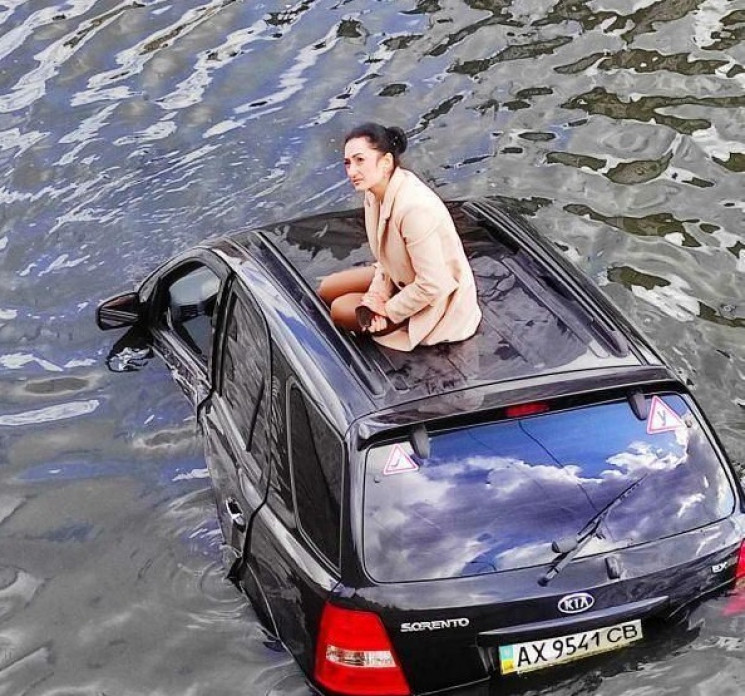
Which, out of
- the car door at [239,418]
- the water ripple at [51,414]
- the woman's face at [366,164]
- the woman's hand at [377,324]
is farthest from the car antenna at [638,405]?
the water ripple at [51,414]

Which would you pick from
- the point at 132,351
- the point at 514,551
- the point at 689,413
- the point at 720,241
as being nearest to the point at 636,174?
the point at 720,241

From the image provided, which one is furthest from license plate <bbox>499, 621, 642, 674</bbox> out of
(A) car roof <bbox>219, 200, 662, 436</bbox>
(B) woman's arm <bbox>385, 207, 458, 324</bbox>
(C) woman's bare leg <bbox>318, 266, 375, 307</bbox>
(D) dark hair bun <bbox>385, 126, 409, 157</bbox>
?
(D) dark hair bun <bbox>385, 126, 409, 157</bbox>

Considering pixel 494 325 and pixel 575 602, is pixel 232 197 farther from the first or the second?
pixel 575 602

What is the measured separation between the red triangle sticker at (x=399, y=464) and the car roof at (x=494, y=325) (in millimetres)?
203

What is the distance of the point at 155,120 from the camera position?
11.9 metres

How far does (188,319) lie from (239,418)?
164 centimetres

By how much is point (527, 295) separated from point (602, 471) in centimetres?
105

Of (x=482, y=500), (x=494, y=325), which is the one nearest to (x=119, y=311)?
(x=494, y=325)

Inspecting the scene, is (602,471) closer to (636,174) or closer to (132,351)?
(132,351)

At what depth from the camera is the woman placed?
5.61m

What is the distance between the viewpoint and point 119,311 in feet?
26.5

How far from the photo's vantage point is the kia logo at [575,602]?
15.8 feet

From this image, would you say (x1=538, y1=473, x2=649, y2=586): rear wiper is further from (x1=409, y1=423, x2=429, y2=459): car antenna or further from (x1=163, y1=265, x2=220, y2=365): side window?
(x1=163, y1=265, x2=220, y2=365): side window

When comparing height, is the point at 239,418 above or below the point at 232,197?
above
